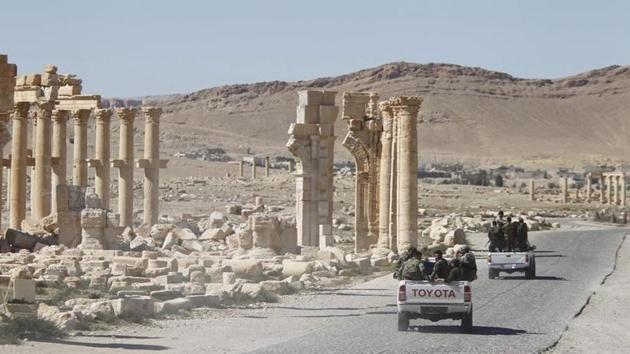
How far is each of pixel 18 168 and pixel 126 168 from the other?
6288 mm

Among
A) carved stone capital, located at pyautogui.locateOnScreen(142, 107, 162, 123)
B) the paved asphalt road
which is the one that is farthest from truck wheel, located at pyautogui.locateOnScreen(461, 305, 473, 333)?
carved stone capital, located at pyautogui.locateOnScreen(142, 107, 162, 123)

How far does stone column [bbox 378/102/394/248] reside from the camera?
41406 millimetres

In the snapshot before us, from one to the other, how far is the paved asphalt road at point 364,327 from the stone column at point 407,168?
5.90 meters

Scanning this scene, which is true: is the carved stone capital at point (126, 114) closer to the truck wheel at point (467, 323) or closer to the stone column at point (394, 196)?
the stone column at point (394, 196)

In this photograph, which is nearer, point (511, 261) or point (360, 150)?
point (511, 261)

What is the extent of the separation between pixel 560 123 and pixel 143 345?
184604mm

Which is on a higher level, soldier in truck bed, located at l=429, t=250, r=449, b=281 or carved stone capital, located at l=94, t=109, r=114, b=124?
carved stone capital, located at l=94, t=109, r=114, b=124

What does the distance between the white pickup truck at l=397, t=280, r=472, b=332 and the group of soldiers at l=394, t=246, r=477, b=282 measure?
221 mm

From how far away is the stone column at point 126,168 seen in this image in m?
49.9

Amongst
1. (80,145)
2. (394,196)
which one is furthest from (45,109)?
(394,196)

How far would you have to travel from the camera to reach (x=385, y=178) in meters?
42.0

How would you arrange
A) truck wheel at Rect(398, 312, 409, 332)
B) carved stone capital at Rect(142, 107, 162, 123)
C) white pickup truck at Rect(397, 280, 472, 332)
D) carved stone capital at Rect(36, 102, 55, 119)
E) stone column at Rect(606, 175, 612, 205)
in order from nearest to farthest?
white pickup truck at Rect(397, 280, 472, 332)
truck wheel at Rect(398, 312, 409, 332)
carved stone capital at Rect(36, 102, 55, 119)
carved stone capital at Rect(142, 107, 162, 123)
stone column at Rect(606, 175, 612, 205)

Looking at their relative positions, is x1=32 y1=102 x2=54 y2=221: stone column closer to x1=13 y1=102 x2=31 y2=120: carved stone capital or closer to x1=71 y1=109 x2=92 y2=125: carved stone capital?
x1=13 y1=102 x2=31 y2=120: carved stone capital

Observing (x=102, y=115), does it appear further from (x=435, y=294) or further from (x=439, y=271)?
(x=435, y=294)
